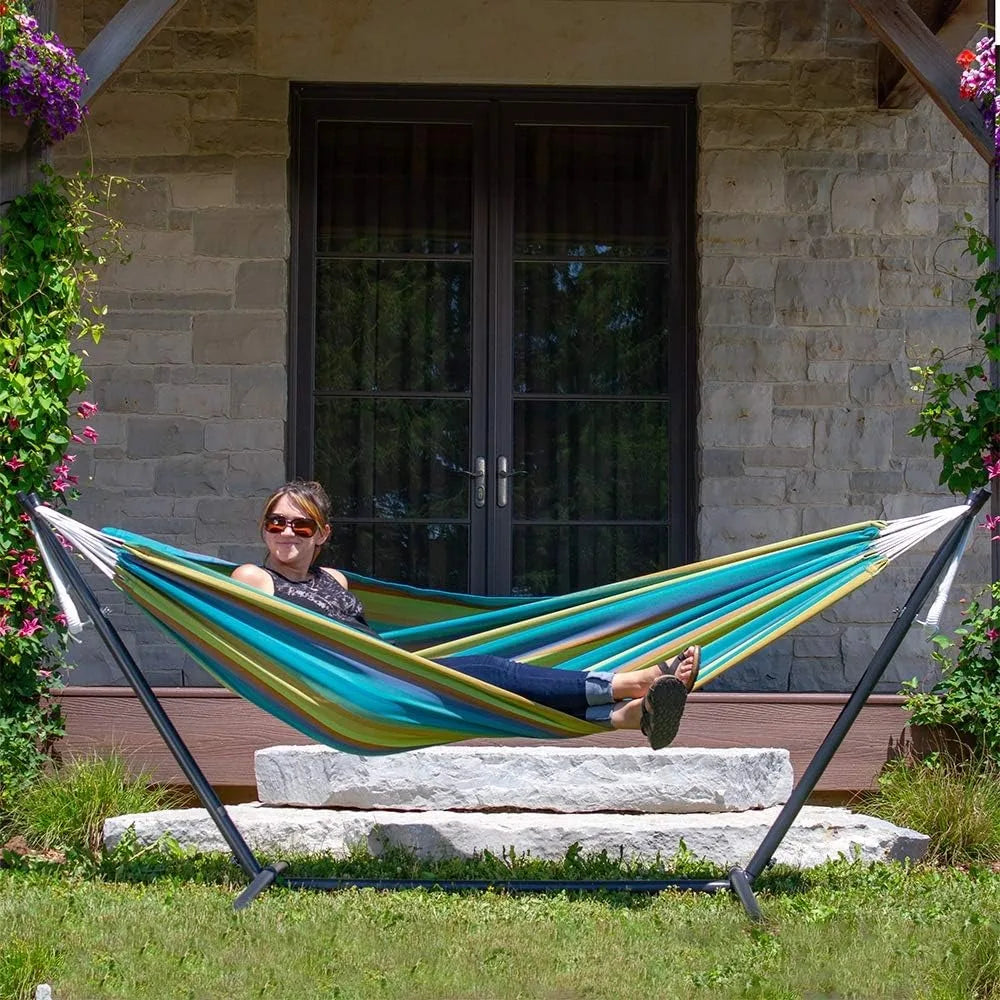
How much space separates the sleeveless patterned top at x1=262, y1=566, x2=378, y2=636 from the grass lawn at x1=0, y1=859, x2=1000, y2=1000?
0.68m

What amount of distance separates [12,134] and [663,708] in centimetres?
232

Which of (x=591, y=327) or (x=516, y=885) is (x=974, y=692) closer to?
(x=516, y=885)

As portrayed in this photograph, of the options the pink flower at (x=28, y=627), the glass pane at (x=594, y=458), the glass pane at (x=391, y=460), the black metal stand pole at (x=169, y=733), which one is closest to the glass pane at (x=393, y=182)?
the glass pane at (x=391, y=460)

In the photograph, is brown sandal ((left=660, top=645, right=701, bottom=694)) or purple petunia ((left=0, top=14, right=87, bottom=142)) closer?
brown sandal ((left=660, top=645, right=701, bottom=694))

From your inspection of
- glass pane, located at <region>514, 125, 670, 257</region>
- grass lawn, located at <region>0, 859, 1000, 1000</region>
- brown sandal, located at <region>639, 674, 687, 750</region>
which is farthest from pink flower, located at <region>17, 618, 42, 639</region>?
glass pane, located at <region>514, 125, 670, 257</region>

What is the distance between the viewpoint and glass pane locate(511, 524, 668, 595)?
5371 mm

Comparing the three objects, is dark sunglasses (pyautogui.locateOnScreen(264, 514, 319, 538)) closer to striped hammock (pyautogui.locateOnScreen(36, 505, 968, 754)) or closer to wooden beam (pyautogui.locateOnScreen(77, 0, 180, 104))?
striped hammock (pyautogui.locateOnScreen(36, 505, 968, 754))

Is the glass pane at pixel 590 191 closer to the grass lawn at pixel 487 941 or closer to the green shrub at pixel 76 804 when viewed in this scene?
the green shrub at pixel 76 804

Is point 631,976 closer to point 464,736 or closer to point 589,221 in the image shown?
point 464,736

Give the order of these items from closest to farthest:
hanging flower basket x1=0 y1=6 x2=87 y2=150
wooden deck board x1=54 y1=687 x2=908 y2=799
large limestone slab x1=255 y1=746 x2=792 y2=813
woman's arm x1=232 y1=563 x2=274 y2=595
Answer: woman's arm x1=232 y1=563 x2=274 y2=595 < hanging flower basket x1=0 y1=6 x2=87 y2=150 < large limestone slab x1=255 y1=746 x2=792 y2=813 < wooden deck board x1=54 y1=687 x2=908 y2=799

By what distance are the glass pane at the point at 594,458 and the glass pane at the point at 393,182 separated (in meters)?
0.73

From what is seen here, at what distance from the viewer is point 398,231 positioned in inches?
213

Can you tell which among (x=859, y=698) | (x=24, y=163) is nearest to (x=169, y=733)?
(x=859, y=698)

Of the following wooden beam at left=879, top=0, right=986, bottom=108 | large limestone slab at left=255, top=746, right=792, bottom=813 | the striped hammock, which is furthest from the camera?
wooden beam at left=879, top=0, right=986, bottom=108
